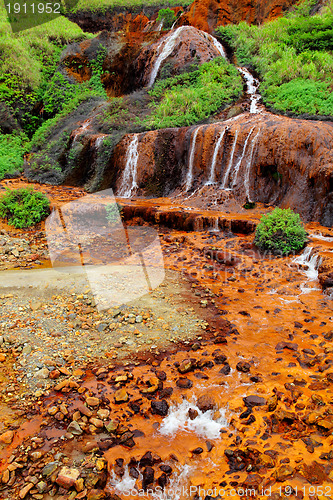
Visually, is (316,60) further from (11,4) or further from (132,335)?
(11,4)

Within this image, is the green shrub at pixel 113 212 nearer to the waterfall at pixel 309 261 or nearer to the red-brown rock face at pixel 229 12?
the waterfall at pixel 309 261

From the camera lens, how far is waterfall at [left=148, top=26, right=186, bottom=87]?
18656 millimetres

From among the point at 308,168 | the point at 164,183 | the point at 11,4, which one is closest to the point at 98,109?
the point at 164,183

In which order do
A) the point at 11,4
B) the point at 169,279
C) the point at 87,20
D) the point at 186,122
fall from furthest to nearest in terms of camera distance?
1. the point at 87,20
2. the point at 11,4
3. the point at 186,122
4. the point at 169,279

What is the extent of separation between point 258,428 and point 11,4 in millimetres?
34701

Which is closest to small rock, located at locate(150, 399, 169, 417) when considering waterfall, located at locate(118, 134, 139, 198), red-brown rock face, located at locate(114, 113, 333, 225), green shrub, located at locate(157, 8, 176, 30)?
red-brown rock face, located at locate(114, 113, 333, 225)

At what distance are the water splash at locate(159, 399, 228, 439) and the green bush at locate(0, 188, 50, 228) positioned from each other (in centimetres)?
829

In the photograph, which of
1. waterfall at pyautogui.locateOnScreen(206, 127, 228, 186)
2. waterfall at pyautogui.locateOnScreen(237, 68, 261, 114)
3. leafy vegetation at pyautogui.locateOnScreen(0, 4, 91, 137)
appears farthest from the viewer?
Result: leafy vegetation at pyautogui.locateOnScreen(0, 4, 91, 137)

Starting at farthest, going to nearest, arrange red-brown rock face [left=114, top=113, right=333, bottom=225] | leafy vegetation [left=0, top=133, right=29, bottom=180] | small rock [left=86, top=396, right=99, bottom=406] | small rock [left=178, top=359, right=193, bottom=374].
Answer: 1. leafy vegetation [left=0, top=133, right=29, bottom=180]
2. red-brown rock face [left=114, top=113, right=333, bottom=225]
3. small rock [left=178, top=359, right=193, bottom=374]
4. small rock [left=86, top=396, right=99, bottom=406]

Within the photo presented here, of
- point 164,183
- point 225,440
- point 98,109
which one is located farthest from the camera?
point 98,109

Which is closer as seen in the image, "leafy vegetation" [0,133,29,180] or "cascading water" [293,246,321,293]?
"cascading water" [293,246,321,293]

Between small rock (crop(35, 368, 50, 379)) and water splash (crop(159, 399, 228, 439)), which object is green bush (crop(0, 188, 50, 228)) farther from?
water splash (crop(159, 399, 228, 439))

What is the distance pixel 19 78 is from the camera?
763 inches

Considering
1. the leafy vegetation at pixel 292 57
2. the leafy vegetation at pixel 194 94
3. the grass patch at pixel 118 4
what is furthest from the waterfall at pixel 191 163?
the grass patch at pixel 118 4
